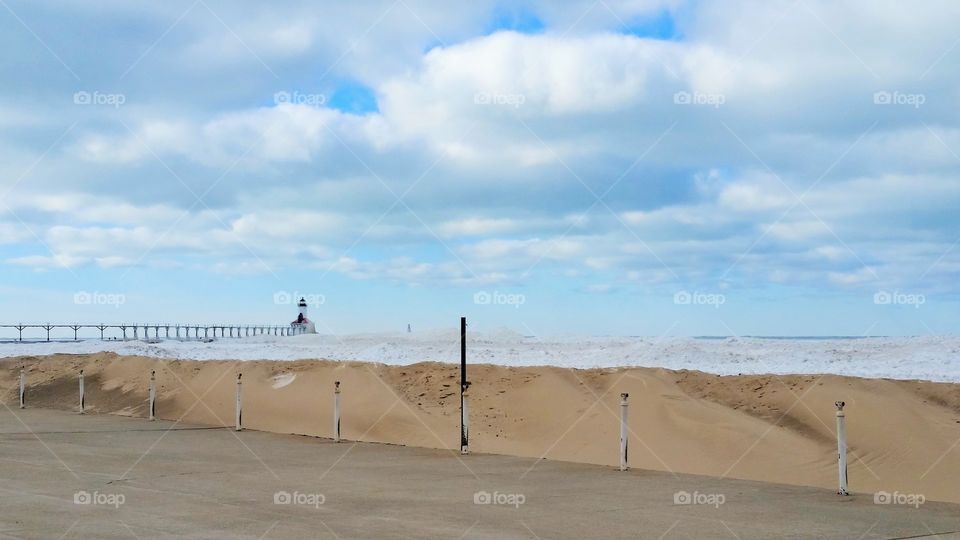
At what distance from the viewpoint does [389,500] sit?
1220cm

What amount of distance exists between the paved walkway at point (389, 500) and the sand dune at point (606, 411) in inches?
322

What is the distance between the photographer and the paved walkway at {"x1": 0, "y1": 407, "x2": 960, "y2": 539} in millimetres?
10133

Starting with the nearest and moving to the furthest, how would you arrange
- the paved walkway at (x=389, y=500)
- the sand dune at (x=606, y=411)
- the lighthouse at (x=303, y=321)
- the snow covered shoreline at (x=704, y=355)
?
the paved walkway at (x=389, y=500)
the sand dune at (x=606, y=411)
the snow covered shoreline at (x=704, y=355)
the lighthouse at (x=303, y=321)

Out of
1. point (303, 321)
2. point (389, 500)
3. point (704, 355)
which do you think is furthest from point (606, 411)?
point (303, 321)

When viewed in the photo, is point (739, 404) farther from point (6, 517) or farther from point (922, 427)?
point (6, 517)

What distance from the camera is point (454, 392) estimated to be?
3181 centimetres

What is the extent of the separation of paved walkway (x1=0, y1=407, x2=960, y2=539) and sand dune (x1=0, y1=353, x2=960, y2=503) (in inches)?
322

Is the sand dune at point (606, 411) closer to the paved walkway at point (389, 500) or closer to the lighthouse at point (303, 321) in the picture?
the paved walkway at point (389, 500)

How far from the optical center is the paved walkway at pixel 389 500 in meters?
10.1

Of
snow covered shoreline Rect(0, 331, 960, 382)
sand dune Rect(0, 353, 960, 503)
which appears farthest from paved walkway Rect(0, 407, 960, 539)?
snow covered shoreline Rect(0, 331, 960, 382)

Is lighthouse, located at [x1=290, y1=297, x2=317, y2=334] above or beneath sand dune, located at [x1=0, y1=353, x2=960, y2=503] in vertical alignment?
above

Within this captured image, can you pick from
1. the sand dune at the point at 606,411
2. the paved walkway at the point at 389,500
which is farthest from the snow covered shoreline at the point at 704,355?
the paved walkway at the point at 389,500

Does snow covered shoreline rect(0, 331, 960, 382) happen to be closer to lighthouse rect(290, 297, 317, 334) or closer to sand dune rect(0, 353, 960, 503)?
sand dune rect(0, 353, 960, 503)

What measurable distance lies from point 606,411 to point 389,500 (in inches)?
641
